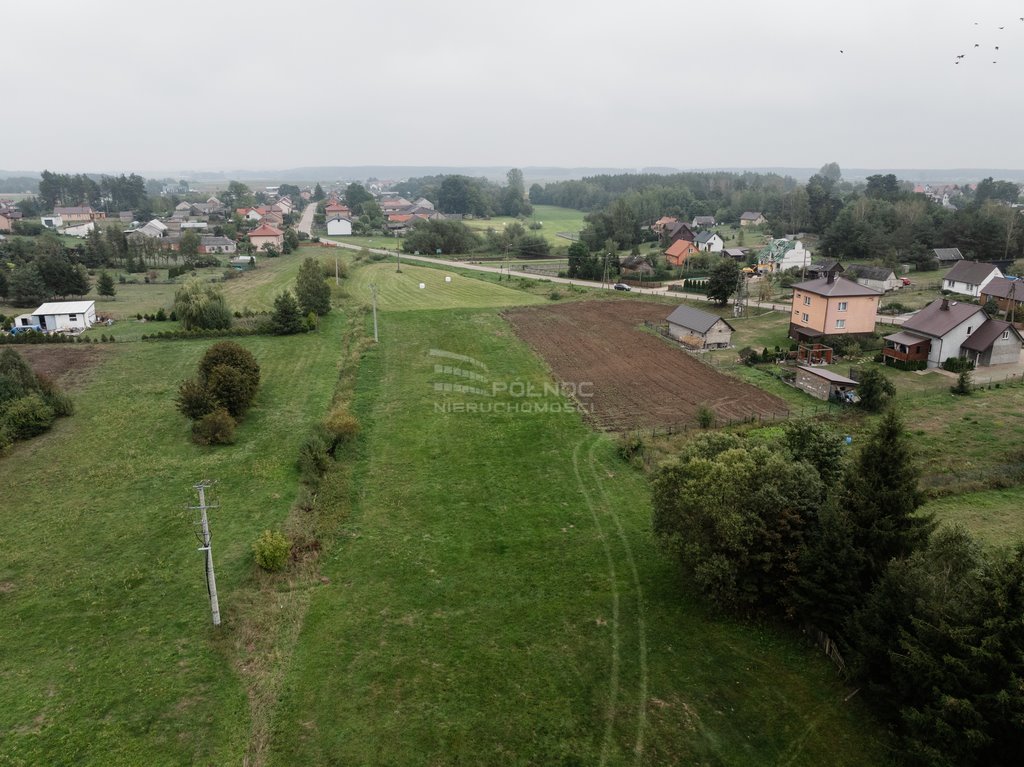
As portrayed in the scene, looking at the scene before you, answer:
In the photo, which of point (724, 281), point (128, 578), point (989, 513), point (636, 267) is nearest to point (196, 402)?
point (128, 578)

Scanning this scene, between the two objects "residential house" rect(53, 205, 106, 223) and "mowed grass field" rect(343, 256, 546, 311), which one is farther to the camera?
"residential house" rect(53, 205, 106, 223)

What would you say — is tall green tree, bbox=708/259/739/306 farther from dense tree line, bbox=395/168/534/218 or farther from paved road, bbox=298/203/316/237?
dense tree line, bbox=395/168/534/218

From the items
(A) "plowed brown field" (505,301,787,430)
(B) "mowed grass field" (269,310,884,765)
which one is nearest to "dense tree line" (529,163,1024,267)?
(A) "plowed brown field" (505,301,787,430)

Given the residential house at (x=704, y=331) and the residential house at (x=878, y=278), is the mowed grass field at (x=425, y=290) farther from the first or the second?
the residential house at (x=878, y=278)

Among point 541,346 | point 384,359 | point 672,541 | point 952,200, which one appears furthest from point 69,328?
point 952,200

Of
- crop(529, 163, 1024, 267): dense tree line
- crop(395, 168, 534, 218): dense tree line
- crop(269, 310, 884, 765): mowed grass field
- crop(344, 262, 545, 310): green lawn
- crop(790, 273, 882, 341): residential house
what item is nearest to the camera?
crop(269, 310, 884, 765): mowed grass field
